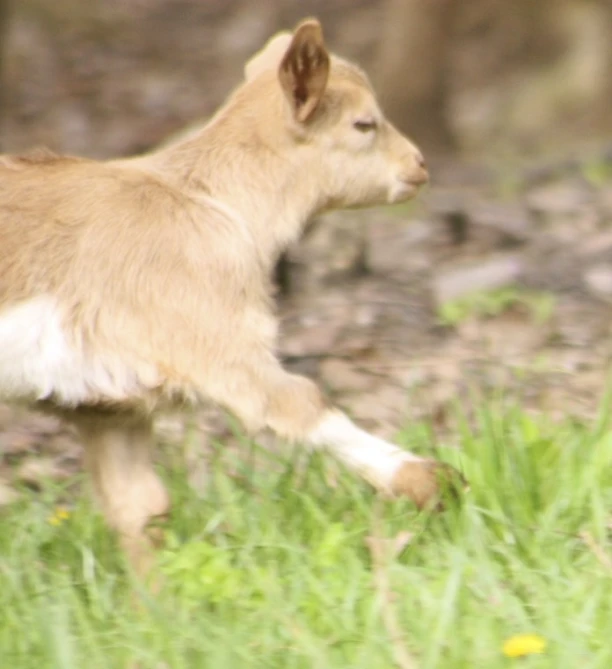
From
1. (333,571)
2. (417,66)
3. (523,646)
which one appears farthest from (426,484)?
(417,66)

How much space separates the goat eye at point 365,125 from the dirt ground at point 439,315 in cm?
87

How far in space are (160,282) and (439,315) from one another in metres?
2.66

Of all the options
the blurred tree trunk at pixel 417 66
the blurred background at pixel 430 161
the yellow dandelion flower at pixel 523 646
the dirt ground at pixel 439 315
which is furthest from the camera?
the blurred tree trunk at pixel 417 66

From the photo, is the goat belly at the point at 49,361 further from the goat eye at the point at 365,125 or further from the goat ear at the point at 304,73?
the goat eye at the point at 365,125

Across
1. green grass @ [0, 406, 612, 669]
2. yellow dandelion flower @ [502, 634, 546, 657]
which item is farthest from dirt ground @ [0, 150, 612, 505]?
yellow dandelion flower @ [502, 634, 546, 657]

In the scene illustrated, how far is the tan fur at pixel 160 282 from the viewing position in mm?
4016

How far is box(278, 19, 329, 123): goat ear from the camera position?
422 centimetres

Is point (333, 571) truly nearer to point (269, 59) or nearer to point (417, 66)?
point (269, 59)

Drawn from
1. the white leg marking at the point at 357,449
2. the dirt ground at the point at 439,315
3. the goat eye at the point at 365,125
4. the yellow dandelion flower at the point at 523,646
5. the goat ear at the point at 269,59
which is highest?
the goat ear at the point at 269,59

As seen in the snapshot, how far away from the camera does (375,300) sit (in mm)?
6660

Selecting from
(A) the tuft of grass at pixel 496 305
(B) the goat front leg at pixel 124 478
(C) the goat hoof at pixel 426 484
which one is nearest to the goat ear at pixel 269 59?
(B) the goat front leg at pixel 124 478

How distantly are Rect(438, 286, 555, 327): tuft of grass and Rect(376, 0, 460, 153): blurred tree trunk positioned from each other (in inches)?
104

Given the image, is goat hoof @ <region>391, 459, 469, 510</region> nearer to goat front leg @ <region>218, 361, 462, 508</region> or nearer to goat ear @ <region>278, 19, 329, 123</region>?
goat front leg @ <region>218, 361, 462, 508</region>

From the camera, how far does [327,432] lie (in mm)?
4047
